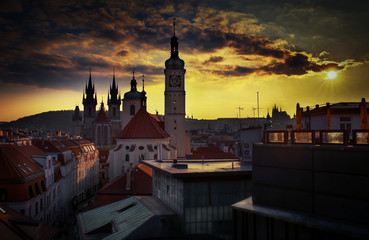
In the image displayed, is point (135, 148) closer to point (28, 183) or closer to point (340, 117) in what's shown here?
point (28, 183)

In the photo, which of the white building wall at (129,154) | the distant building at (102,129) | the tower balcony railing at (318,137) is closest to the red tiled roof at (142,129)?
the white building wall at (129,154)

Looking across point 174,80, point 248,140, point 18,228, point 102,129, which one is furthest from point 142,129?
point 102,129

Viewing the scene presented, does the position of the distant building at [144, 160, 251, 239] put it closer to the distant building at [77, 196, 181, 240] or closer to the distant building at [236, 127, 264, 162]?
the distant building at [77, 196, 181, 240]

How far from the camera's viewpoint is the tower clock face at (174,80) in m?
65.0

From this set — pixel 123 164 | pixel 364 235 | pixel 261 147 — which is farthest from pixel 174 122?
pixel 364 235

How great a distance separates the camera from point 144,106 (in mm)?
87062

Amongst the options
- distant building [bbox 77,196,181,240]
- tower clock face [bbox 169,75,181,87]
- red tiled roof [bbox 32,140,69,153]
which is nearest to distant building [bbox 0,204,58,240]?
distant building [bbox 77,196,181,240]

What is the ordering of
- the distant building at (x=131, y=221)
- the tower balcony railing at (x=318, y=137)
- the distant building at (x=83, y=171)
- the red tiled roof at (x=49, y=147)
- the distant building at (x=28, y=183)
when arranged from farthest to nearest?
the distant building at (x=83, y=171) → the red tiled roof at (x=49, y=147) → the distant building at (x=28, y=183) → the distant building at (x=131, y=221) → the tower balcony railing at (x=318, y=137)

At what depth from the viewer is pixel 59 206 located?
46.0 m

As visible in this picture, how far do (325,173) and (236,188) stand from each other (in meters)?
9.68

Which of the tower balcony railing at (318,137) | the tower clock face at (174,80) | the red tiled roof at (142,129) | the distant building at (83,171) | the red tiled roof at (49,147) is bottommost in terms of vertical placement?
the distant building at (83,171)

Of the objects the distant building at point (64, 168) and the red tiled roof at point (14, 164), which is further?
the distant building at point (64, 168)

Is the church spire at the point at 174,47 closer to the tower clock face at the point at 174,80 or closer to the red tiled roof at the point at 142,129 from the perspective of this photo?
the tower clock face at the point at 174,80

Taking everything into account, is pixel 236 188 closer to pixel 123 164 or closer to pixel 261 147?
pixel 261 147
